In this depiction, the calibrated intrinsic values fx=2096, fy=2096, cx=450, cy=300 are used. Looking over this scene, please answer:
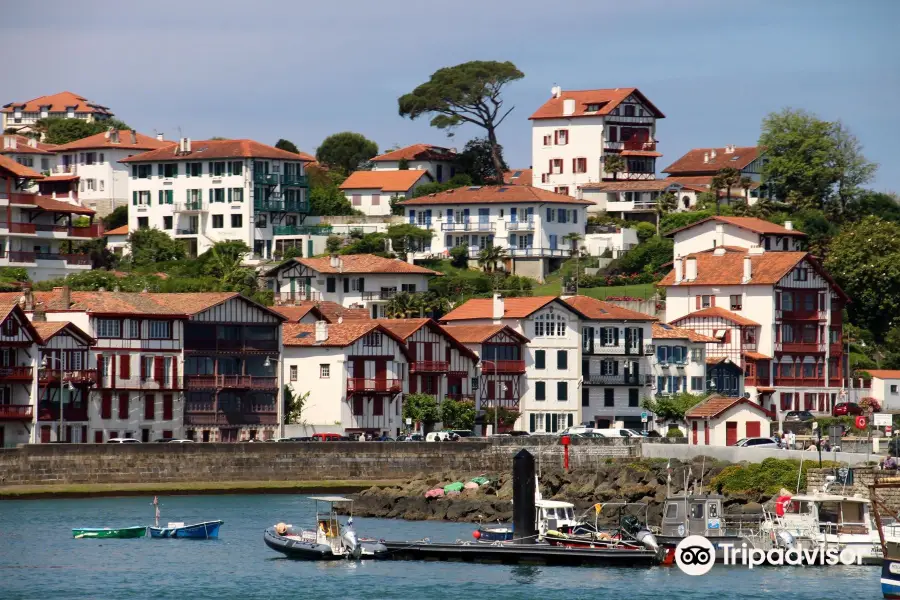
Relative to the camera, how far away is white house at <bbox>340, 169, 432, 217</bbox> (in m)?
165

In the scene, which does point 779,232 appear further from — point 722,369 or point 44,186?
point 44,186

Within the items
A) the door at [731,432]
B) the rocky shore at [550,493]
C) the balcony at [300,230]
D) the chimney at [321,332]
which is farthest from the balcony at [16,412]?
the balcony at [300,230]

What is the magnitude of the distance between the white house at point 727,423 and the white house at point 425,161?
2489 inches

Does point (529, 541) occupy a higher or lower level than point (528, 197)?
lower

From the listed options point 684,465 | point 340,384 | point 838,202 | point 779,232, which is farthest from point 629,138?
point 684,465

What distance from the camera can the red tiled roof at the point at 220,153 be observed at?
15238 centimetres

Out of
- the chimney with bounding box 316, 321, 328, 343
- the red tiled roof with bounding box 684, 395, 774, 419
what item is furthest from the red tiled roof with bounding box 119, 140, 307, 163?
the red tiled roof with bounding box 684, 395, 774, 419

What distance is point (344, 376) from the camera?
112 m

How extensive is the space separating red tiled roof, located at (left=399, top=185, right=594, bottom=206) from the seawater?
70.4 meters

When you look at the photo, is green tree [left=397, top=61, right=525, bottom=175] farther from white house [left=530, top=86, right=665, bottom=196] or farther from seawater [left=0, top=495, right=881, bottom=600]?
seawater [left=0, top=495, right=881, bottom=600]

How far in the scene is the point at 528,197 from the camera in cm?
15188

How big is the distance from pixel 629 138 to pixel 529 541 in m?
96.0

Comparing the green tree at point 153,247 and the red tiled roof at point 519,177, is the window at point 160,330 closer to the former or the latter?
the green tree at point 153,247

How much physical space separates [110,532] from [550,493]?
22.3m
